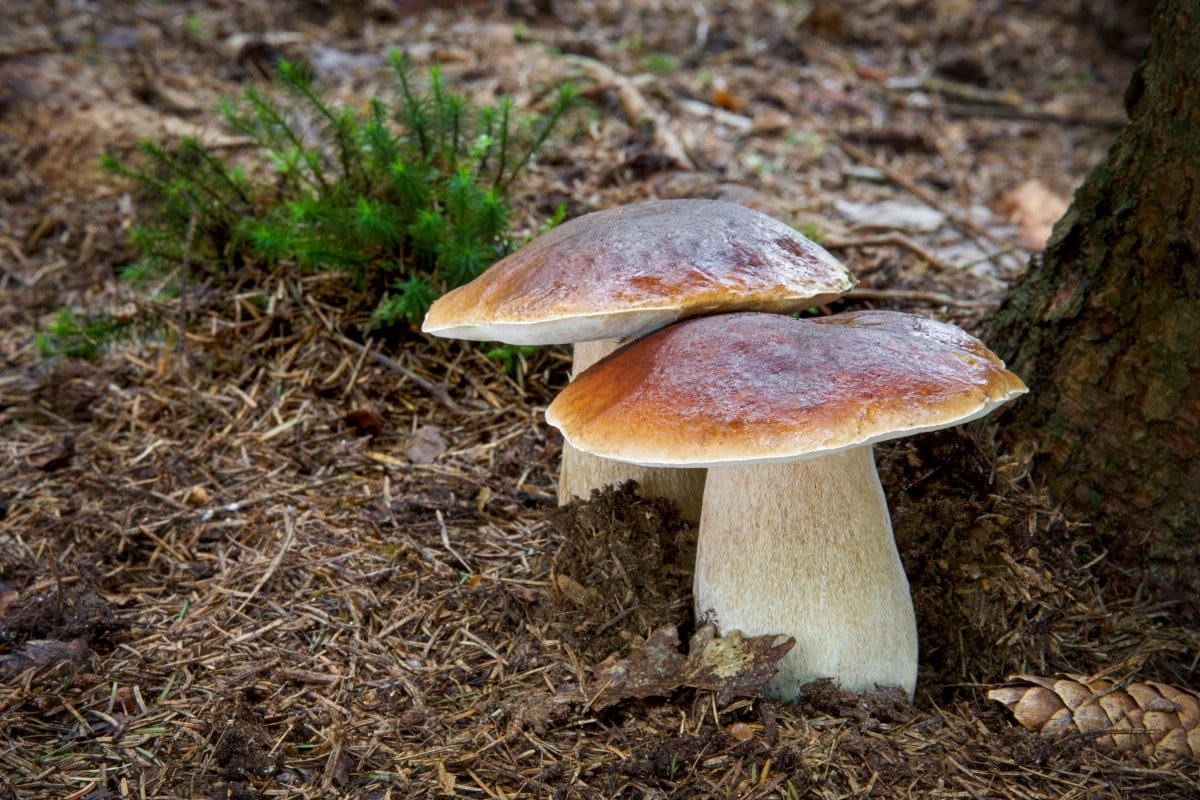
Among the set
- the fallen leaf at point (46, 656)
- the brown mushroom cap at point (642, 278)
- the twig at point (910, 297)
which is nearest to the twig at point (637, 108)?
the twig at point (910, 297)

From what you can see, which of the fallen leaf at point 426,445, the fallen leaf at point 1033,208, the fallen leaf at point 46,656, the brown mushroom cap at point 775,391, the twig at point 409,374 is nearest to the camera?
the brown mushroom cap at point 775,391

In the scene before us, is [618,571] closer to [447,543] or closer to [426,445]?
[447,543]

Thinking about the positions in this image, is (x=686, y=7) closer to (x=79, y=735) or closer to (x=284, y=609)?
(x=284, y=609)

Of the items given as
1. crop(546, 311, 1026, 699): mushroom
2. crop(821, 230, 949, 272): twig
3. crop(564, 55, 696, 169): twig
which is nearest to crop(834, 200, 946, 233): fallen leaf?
crop(821, 230, 949, 272): twig

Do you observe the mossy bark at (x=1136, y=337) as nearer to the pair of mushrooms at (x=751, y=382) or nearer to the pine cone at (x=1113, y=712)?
the pine cone at (x=1113, y=712)

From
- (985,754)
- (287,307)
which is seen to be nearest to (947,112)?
(287,307)

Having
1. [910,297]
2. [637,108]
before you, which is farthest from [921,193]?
[910,297]
